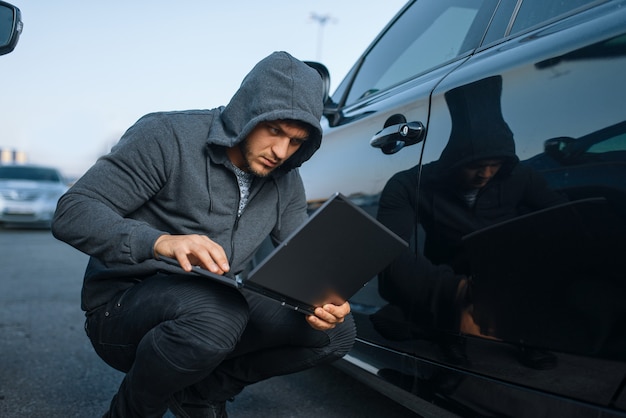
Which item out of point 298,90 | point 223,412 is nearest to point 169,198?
point 298,90

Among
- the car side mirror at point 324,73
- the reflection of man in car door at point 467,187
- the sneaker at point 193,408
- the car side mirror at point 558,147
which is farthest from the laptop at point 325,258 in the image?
the car side mirror at point 324,73

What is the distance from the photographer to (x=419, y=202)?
4.99 feet

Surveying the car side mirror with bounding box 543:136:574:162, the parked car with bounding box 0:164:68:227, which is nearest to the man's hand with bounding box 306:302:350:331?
the car side mirror with bounding box 543:136:574:162

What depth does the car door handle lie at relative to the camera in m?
1.58

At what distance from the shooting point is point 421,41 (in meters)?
2.15

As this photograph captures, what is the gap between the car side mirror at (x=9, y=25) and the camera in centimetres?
172

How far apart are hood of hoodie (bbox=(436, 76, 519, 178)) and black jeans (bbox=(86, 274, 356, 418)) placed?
60 centimetres

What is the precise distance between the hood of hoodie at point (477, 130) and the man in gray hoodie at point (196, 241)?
372 mm

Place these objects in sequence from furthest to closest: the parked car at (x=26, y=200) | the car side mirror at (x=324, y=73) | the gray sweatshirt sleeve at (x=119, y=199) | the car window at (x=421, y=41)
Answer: the parked car at (x=26, y=200) → the car side mirror at (x=324, y=73) → the car window at (x=421, y=41) → the gray sweatshirt sleeve at (x=119, y=199)

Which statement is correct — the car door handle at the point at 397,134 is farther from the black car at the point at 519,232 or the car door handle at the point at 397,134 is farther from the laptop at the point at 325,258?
the laptop at the point at 325,258

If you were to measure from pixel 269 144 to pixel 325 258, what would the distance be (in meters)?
0.41

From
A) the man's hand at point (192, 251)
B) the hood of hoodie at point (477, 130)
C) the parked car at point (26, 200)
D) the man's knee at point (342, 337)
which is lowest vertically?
the parked car at point (26, 200)

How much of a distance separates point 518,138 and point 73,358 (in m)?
2.17

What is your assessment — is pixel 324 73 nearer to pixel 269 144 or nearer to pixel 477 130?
pixel 269 144
